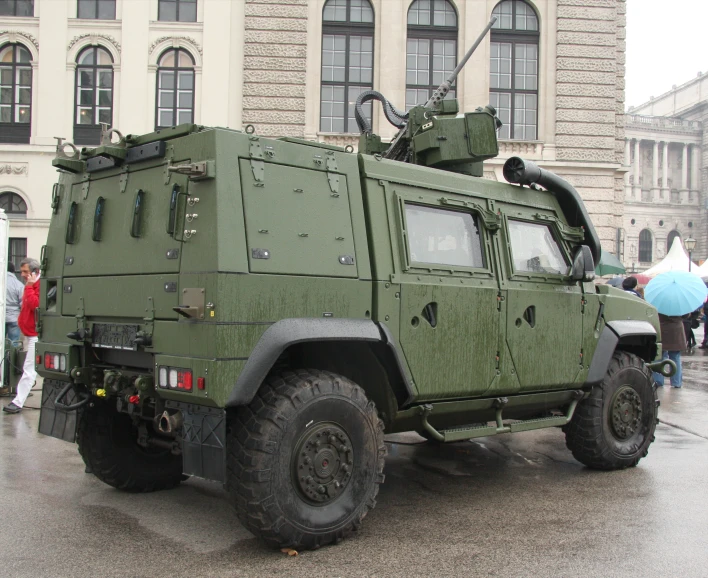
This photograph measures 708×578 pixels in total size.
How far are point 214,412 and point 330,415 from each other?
2.34 ft

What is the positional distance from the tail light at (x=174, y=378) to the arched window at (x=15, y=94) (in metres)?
19.4

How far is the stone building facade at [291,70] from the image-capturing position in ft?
71.2

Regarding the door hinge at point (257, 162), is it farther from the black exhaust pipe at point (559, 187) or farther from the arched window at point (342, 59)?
the arched window at point (342, 59)

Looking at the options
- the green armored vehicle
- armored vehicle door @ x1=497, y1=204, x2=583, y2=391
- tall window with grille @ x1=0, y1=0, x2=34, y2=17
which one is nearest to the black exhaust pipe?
the green armored vehicle

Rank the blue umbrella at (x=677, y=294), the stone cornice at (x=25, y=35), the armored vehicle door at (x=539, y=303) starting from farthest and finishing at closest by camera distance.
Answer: the stone cornice at (x=25, y=35) → the blue umbrella at (x=677, y=294) → the armored vehicle door at (x=539, y=303)

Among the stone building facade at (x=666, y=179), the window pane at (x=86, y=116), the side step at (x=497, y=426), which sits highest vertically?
the stone building facade at (x=666, y=179)

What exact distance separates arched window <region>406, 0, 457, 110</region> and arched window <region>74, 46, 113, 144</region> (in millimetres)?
8362

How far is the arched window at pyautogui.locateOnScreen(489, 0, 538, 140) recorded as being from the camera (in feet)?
74.6

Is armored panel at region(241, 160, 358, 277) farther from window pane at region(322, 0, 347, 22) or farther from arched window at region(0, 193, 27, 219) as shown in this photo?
arched window at region(0, 193, 27, 219)

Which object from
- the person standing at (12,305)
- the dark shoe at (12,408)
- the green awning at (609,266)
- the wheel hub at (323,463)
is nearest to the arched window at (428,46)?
the green awning at (609,266)

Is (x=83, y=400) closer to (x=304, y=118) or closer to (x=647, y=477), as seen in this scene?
(x=647, y=477)

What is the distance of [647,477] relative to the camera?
6785mm

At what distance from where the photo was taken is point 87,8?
72.2ft

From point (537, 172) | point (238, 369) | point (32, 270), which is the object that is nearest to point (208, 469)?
point (238, 369)
